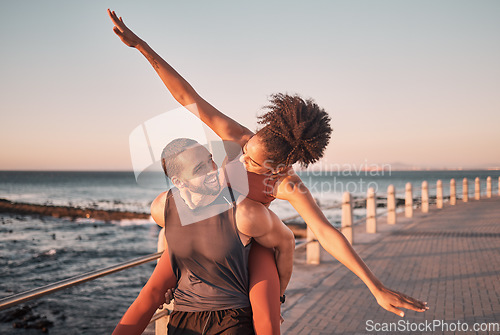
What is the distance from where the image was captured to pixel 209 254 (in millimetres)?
1749

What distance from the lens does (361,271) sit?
1721 millimetres

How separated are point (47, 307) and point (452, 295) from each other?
8.62 meters

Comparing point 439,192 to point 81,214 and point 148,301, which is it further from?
point 81,214

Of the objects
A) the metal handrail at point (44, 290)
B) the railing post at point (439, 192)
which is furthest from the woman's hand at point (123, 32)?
the railing post at point (439, 192)

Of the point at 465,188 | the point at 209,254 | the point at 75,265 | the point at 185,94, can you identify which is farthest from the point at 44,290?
the point at 465,188

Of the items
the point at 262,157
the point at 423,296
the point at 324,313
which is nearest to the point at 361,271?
the point at 262,157

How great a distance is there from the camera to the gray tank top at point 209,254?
5.70 ft

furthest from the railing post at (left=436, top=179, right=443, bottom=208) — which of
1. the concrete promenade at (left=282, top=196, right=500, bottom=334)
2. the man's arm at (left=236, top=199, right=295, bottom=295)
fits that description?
the man's arm at (left=236, top=199, right=295, bottom=295)

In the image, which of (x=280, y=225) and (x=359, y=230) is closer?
(x=280, y=225)

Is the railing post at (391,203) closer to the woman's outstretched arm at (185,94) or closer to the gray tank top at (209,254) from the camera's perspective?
the woman's outstretched arm at (185,94)

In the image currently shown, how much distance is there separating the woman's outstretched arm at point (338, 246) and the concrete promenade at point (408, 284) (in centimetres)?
294

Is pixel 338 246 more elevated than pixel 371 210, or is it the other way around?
pixel 338 246

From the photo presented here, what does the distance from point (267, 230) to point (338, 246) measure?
317 millimetres

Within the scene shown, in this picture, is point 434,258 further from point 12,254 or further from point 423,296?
point 12,254
